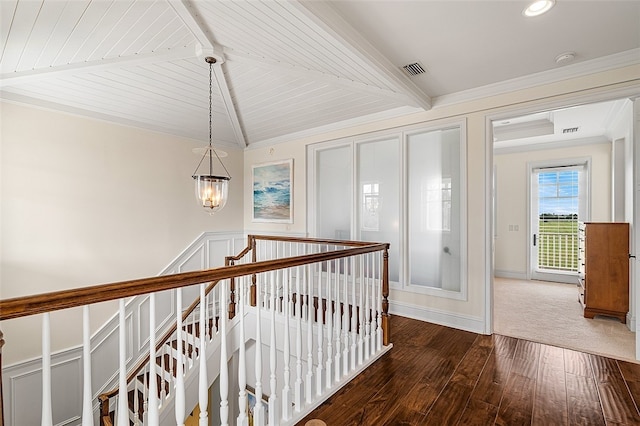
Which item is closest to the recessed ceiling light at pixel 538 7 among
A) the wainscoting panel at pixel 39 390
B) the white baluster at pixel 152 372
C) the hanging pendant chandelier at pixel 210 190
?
the hanging pendant chandelier at pixel 210 190

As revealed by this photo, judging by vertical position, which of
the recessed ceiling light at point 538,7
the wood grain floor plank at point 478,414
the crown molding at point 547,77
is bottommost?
the wood grain floor plank at point 478,414

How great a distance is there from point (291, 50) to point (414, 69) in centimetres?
126

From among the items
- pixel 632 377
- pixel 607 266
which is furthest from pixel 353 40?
pixel 607 266

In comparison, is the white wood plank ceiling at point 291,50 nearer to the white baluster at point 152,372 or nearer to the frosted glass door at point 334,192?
the frosted glass door at point 334,192

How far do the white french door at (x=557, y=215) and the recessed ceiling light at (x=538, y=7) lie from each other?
4871 millimetres

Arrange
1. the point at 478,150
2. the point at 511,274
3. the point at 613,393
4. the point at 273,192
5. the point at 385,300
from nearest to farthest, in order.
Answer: the point at 613,393 → the point at 385,300 → the point at 478,150 → the point at 273,192 → the point at 511,274

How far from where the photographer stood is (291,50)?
280 cm

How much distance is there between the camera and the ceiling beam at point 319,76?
10.3 ft

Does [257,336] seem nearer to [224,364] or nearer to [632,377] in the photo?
[224,364]

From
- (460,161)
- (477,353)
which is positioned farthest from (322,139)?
(477,353)

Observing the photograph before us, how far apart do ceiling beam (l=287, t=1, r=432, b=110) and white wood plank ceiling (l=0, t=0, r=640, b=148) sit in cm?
1

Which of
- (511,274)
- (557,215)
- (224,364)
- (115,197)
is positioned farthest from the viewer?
(511,274)

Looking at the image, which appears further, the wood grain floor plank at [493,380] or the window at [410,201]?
the window at [410,201]

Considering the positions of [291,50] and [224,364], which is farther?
[291,50]
